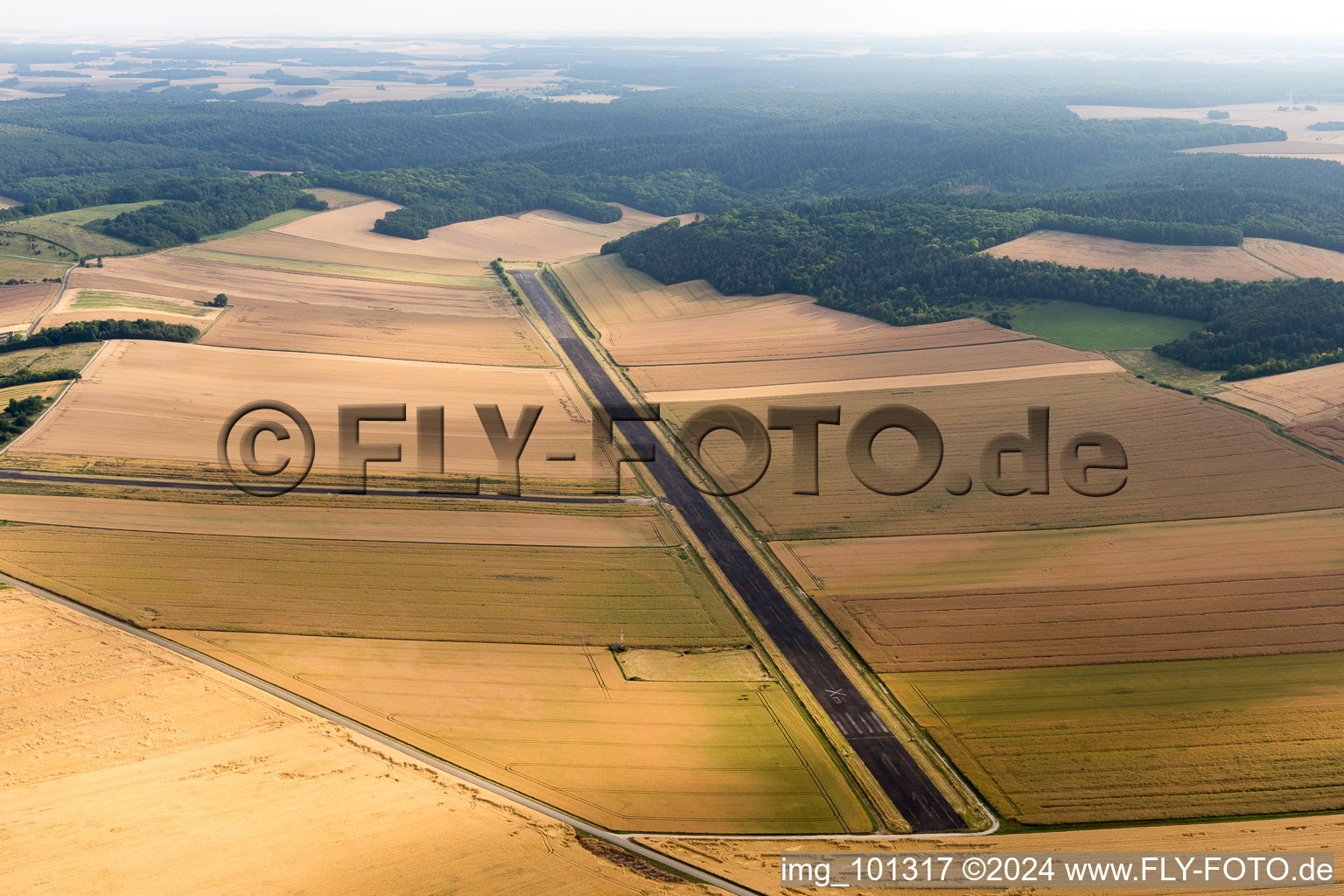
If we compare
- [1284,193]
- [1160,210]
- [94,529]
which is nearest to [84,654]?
[94,529]

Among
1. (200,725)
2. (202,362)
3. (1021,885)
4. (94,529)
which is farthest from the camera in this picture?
(202,362)

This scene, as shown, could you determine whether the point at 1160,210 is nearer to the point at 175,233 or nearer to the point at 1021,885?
the point at 1021,885

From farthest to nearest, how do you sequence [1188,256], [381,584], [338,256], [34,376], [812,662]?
[338,256]
[1188,256]
[34,376]
[381,584]
[812,662]

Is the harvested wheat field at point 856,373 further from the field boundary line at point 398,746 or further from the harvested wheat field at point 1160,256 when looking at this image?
the field boundary line at point 398,746

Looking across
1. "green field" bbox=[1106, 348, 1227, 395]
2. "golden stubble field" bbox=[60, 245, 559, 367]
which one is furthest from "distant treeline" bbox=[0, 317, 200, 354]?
"green field" bbox=[1106, 348, 1227, 395]

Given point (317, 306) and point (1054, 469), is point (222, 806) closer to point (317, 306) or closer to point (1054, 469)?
point (1054, 469)

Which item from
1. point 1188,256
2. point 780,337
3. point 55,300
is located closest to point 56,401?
point 55,300
